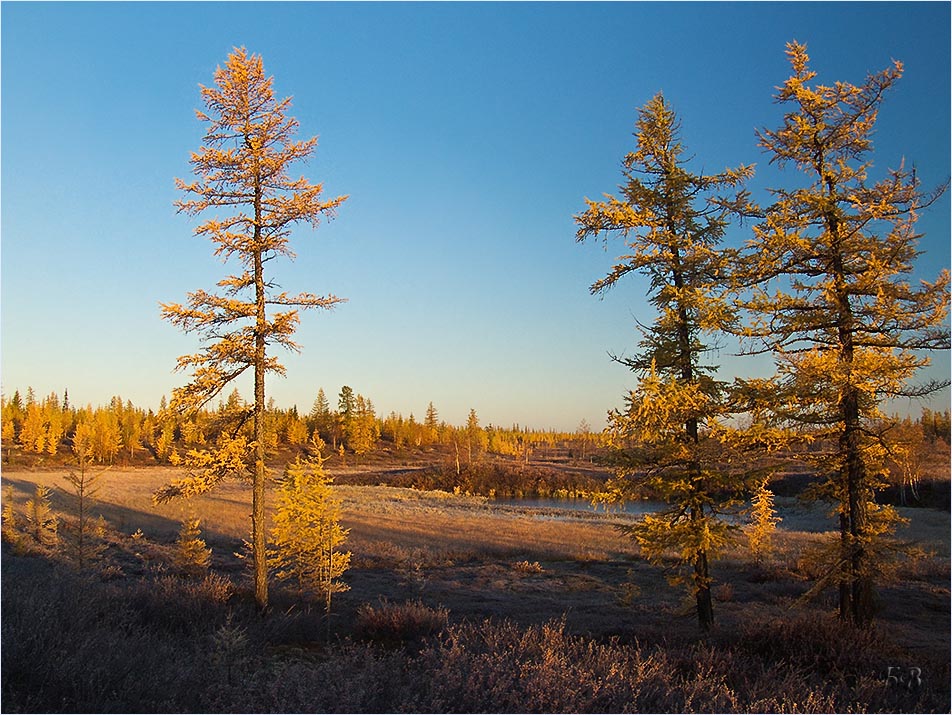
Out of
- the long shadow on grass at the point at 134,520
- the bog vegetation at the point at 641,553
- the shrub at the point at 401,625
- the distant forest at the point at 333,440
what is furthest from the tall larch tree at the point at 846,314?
the distant forest at the point at 333,440

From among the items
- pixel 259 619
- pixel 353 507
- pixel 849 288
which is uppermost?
pixel 849 288

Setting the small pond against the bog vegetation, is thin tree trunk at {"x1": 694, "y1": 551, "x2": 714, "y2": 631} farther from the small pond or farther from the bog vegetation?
the small pond

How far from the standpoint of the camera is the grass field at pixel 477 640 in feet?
20.4

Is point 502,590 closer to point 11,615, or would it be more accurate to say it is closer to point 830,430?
point 830,430

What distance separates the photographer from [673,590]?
23.0 meters

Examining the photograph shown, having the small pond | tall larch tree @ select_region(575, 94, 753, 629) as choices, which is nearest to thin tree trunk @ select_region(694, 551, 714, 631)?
Result: tall larch tree @ select_region(575, 94, 753, 629)

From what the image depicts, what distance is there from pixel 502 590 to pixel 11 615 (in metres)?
16.5

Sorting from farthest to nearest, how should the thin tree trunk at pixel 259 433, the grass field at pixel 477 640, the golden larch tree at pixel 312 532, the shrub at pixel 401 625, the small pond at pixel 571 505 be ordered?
the small pond at pixel 571 505, the golden larch tree at pixel 312 532, the thin tree trunk at pixel 259 433, the shrub at pixel 401 625, the grass field at pixel 477 640

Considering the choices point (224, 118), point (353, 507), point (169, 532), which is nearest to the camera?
point (224, 118)

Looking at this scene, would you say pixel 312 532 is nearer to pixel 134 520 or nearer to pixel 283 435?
pixel 134 520

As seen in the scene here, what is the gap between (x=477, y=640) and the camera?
895 cm

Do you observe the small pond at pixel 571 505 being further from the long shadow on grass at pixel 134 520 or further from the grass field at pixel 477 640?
the long shadow on grass at pixel 134 520

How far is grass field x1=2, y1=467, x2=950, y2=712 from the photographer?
6219 mm

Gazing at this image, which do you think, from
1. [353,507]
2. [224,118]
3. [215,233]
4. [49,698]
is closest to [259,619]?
[49,698]
